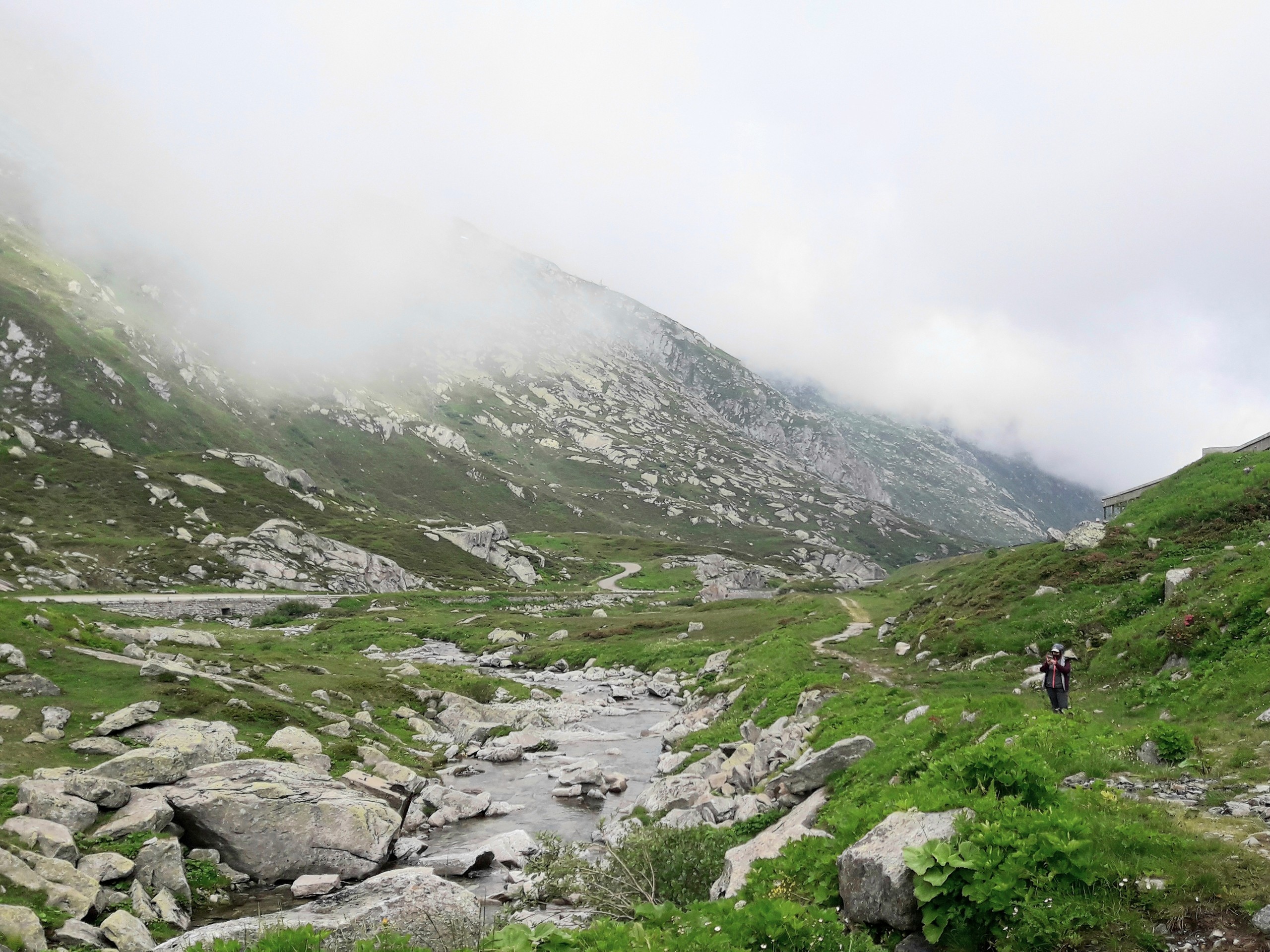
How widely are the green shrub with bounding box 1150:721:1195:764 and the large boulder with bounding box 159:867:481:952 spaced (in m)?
16.0

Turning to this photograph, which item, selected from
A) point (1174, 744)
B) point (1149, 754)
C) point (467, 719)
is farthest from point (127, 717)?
point (1174, 744)

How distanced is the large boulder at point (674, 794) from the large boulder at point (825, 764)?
14.0 ft

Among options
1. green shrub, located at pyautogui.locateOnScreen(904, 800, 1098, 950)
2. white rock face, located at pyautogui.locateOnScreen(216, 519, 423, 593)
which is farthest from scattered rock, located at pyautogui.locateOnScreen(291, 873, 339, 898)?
white rock face, located at pyautogui.locateOnScreen(216, 519, 423, 593)

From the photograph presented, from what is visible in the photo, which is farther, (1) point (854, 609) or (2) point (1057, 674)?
(1) point (854, 609)

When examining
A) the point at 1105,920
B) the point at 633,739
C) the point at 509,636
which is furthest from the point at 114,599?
the point at 1105,920

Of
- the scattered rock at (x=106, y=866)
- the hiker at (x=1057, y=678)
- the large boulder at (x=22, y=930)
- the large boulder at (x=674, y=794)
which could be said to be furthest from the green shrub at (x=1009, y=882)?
the scattered rock at (x=106, y=866)

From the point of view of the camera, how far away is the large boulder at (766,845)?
15430 mm

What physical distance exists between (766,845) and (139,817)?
725 inches

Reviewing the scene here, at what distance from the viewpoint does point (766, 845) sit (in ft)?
55.8

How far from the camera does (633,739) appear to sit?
137ft

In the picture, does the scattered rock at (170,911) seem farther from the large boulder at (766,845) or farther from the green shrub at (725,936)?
the large boulder at (766,845)

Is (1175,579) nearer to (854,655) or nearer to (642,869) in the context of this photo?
(854,655)

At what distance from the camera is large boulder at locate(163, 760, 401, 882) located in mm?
20578

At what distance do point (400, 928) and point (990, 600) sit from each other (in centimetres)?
3769
